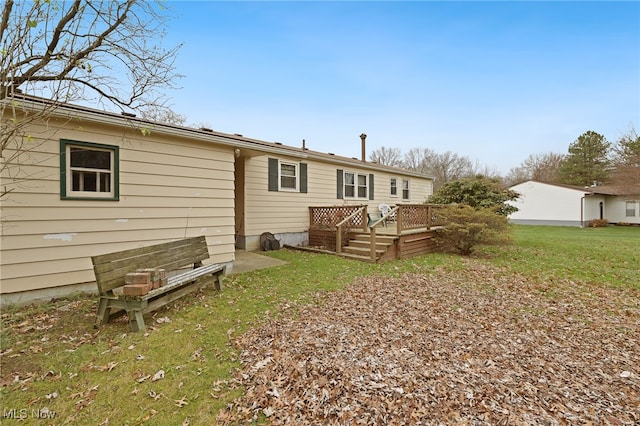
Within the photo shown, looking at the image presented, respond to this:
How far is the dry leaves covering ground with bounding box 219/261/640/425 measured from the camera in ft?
7.40

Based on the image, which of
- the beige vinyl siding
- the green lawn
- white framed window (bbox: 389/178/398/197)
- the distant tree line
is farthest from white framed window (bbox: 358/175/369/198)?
the green lawn

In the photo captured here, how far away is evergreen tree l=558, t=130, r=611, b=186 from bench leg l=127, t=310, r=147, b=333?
42.1m

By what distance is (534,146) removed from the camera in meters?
37.8

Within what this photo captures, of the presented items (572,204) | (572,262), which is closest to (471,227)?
(572,262)

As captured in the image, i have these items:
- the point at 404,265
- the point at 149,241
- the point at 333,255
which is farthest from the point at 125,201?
the point at 404,265

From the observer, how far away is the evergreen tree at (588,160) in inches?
1194

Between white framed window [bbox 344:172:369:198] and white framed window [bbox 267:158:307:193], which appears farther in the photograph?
white framed window [bbox 344:172:369:198]

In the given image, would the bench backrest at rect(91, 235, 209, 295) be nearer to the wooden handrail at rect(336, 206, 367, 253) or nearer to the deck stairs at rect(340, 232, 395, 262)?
the wooden handrail at rect(336, 206, 367, 253)

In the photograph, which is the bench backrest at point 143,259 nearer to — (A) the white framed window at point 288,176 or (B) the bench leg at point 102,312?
(B) the bench leg at point 102,312

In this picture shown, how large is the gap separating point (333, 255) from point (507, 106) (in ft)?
45.5

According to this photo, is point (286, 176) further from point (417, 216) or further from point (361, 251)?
point (417, 216)

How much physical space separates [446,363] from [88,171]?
655 centimetres

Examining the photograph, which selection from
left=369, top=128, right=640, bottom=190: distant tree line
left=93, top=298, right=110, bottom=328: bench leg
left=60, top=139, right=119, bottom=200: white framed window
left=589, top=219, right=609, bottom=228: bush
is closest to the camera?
left=93, top=298, right=110, bottom=328: bench leg

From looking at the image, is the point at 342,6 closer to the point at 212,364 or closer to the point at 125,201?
the point at 125,201
